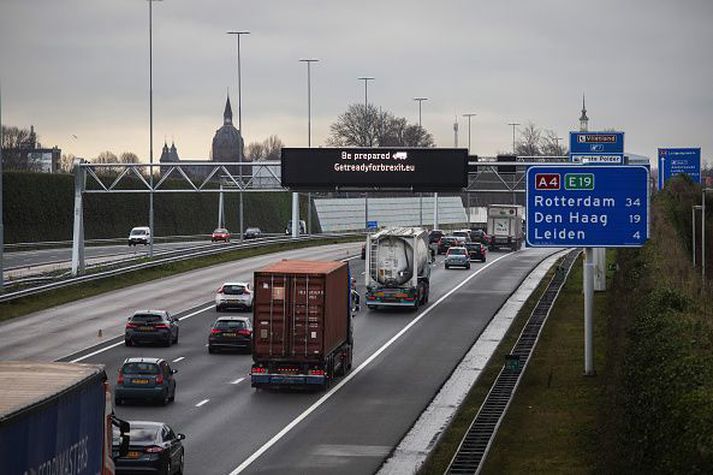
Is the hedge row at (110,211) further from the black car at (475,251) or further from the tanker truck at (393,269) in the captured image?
the tanker truck at (393,269)

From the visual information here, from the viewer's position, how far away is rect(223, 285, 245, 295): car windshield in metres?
62.0

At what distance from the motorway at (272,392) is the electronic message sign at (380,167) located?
624 centimetres

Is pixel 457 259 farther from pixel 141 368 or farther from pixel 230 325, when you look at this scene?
pixel 141 368

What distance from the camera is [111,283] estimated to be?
7306cm

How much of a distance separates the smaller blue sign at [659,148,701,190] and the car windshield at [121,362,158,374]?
75473 millimetres

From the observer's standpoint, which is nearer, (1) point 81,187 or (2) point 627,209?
(2) point 627,209

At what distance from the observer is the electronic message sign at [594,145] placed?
61.5 m

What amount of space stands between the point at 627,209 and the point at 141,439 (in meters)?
18.6

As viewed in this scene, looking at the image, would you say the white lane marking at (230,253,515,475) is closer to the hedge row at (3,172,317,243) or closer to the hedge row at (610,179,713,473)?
the hedge row at (610,179,713,473)

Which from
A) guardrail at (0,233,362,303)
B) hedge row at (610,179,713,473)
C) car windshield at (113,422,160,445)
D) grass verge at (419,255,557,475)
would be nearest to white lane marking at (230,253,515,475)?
car windshield at (113,422,160,445)

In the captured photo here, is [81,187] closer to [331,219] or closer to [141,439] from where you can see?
[141,439]

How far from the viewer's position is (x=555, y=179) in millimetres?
39094

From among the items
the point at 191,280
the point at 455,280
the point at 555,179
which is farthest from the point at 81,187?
the point at 555,179

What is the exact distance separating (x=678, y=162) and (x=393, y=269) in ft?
172
